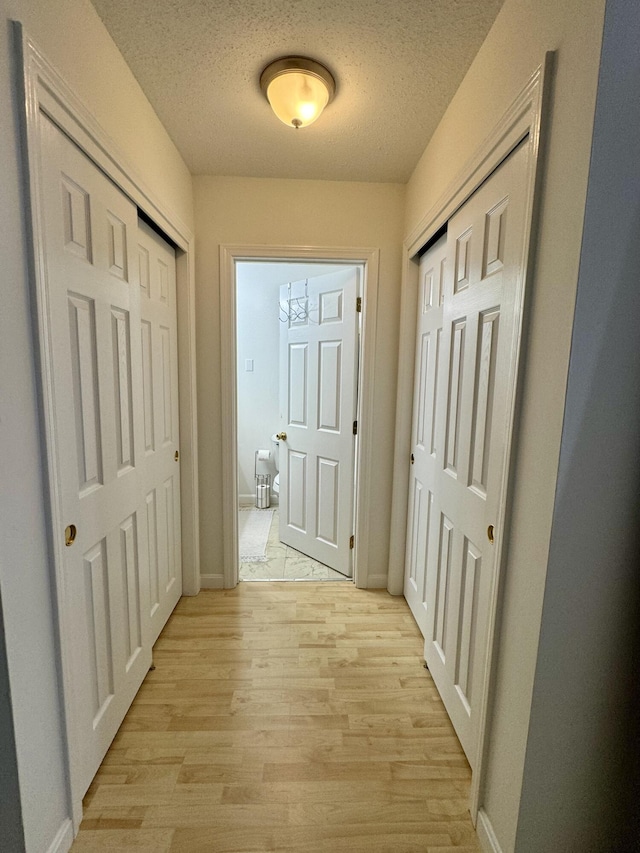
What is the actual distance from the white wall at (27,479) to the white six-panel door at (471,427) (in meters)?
1.22

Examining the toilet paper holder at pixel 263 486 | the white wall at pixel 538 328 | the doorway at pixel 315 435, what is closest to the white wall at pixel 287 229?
the doorway at pixel 315 435

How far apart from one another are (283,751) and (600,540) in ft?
4.24

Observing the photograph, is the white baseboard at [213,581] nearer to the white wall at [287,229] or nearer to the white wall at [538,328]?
the white wall at [287,229]

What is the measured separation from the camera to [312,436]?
2592mm

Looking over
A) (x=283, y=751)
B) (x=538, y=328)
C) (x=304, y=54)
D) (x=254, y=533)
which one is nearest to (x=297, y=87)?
(x=304, y=54)

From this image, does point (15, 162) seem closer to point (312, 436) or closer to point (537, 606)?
point (537, 606)

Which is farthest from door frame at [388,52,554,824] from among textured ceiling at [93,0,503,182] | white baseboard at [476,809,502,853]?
textured ceiling at [93,0,503,182]

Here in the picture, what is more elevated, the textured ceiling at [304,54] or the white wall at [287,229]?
the textured ceiling at [304,54]

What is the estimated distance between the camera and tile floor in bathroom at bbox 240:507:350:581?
8.13 feet

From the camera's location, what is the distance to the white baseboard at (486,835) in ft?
3.33

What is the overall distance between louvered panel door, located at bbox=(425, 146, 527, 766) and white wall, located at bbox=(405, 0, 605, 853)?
3.2 inches

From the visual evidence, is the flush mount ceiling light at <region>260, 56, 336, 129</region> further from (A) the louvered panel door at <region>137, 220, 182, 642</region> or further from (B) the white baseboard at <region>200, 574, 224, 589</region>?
(B) the white baseboard at <region>200, 574, 224, 589</region>

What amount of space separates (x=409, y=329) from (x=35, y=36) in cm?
175

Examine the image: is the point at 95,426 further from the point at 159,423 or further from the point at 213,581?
the point at 213,581
